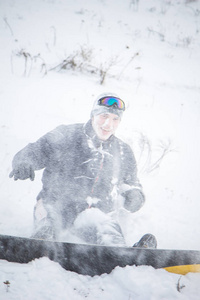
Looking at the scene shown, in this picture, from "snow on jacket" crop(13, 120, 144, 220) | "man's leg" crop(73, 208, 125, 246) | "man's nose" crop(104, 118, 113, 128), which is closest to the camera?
"man's leg" crop(73, 208, 125, 246)

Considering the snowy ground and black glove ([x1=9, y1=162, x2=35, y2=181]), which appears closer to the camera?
the snowy ground

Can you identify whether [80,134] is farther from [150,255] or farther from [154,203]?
[154,203]

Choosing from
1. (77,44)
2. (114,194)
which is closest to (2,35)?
(77,44)

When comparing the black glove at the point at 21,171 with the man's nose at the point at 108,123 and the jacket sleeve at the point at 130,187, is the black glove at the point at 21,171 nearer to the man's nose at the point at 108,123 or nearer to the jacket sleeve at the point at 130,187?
the man's nose at the point at 108,123

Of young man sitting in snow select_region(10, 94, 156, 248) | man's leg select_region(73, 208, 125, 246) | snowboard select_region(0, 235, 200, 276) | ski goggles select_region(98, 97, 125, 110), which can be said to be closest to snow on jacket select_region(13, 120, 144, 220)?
young man sitting in snow select_region(10, 94, 156, 248)

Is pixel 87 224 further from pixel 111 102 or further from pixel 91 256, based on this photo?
pixel 111 102

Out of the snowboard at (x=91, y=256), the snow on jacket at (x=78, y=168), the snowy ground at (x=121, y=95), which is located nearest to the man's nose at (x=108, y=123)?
the snow on jacket at (x=78, y=168)

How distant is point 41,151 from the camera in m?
2.12

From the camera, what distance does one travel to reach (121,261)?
1.49 meters

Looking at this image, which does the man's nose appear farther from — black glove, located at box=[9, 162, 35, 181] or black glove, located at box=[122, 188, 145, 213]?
black glove, located at box=[9, 162, 35, 181]

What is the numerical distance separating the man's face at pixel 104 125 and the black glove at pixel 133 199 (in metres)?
0.70

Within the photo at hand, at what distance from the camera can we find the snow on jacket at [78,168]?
208 centimetres

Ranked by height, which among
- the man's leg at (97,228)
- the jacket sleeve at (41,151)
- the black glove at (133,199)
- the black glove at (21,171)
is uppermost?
the jacket sleeve at (41,151)

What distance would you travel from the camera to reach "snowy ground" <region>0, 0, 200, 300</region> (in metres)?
1.37
